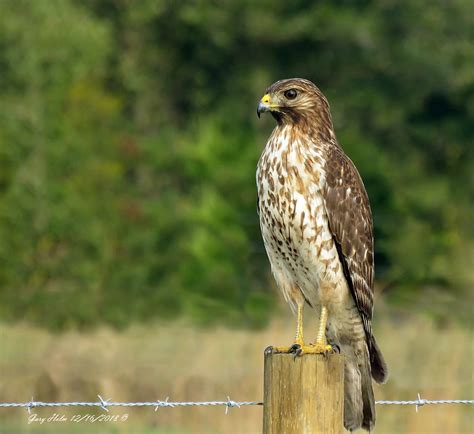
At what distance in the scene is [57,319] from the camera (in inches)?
860

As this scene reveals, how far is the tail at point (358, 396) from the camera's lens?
20.3 feet

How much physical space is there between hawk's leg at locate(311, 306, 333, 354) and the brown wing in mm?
174

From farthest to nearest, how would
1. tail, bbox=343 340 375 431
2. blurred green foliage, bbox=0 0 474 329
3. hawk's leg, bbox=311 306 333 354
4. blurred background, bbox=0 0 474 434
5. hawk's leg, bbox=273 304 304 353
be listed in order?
blurred green foliage, bbox=0 0 474 329
blurred background, bbox=0 0 474 434
tail, bbox=343 340 375 431
hawk's leg, bbox=311 306 333 354
hawk's leg, bbox=273 304 304 353

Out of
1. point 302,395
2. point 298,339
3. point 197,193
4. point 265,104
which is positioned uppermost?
point 197,193

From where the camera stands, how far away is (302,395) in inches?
197

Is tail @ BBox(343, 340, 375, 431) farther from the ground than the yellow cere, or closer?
closer

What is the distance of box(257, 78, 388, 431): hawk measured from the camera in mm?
6559

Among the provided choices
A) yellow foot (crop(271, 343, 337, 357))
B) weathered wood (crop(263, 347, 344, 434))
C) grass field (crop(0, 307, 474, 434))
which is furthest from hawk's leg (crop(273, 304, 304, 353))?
grass field (crop(0, 307, 474, 434))

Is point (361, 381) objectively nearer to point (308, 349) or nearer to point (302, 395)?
point (308, 349)

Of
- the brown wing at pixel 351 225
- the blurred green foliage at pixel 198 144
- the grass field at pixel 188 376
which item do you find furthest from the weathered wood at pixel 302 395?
the blurred green foliage at pixel 198 144

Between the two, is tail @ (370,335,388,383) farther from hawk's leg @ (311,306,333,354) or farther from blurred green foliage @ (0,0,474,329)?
blurred green foliage @ (0,0,474,329)

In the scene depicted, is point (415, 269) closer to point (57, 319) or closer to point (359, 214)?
point (57, 319)

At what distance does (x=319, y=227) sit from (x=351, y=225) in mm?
215

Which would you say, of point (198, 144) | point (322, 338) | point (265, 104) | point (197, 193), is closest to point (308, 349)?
point (322, 338)
